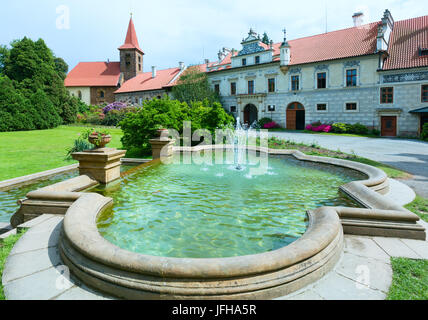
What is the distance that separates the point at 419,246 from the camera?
4414mm

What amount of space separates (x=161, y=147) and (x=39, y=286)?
998 cm

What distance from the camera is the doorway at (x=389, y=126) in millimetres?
27094

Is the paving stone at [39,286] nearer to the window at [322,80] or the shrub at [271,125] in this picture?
the window at [322,80]

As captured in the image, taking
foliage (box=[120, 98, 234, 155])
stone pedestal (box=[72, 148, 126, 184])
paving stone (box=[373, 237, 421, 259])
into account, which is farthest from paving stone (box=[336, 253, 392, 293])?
foliage (box=[120, 98, 234, 155])

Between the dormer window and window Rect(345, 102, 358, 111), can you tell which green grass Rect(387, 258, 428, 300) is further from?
the dormer window

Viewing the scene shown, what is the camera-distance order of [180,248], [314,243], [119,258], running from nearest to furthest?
[119,258], [314,243], [180,248]

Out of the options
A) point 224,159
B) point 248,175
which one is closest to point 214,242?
point 248,175

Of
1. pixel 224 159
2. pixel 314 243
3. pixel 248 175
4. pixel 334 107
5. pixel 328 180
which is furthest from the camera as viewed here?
pixel 334 107

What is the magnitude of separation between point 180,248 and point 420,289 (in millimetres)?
3149

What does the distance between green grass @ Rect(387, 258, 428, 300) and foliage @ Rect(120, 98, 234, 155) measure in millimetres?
12020

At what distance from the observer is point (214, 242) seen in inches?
180

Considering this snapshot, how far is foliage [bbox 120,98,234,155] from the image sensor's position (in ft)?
48.6

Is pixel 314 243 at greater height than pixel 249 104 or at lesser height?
lesser

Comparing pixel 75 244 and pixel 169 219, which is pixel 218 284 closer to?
pixel 75 244
